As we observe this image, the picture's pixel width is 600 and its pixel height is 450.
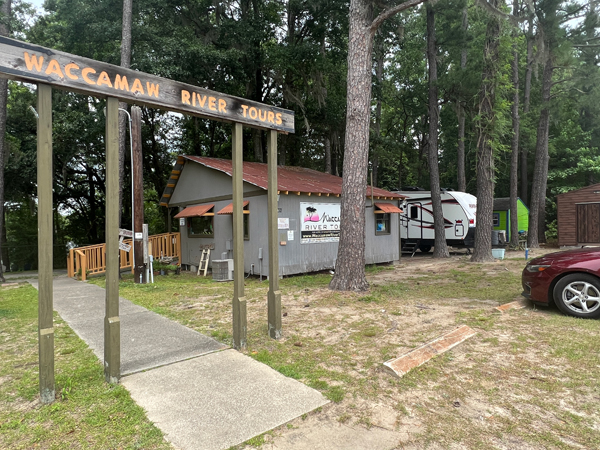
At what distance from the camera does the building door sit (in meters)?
17.4

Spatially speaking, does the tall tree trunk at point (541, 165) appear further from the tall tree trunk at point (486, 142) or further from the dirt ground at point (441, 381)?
the dirt ground at point (441, 381)

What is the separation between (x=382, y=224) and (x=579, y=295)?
819cm

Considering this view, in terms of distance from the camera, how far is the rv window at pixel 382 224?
42.3 feet

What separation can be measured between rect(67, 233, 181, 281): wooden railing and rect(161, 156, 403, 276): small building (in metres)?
0.64

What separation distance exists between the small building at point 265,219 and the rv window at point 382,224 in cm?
4

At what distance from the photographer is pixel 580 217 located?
17859 mm

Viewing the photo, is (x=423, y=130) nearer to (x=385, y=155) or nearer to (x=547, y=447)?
(x=385, y=155)

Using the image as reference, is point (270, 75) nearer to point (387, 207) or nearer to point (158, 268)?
point (387, 207)

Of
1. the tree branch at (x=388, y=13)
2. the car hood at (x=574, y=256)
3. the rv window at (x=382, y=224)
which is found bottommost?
the car hood at (x=574, y=256)

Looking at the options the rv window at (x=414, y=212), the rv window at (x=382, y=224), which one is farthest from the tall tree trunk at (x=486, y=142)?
the rv window at (x=414, y=212)

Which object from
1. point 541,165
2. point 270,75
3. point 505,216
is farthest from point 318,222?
point 541,165

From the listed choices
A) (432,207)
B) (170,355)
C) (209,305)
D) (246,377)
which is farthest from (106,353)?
(432,207)

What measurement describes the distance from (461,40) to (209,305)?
50.6 feet

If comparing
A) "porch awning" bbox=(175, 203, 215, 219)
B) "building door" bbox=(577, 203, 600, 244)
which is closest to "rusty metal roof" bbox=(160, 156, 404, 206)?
"porch awning" bbox=(175, 203, 215, 219)
